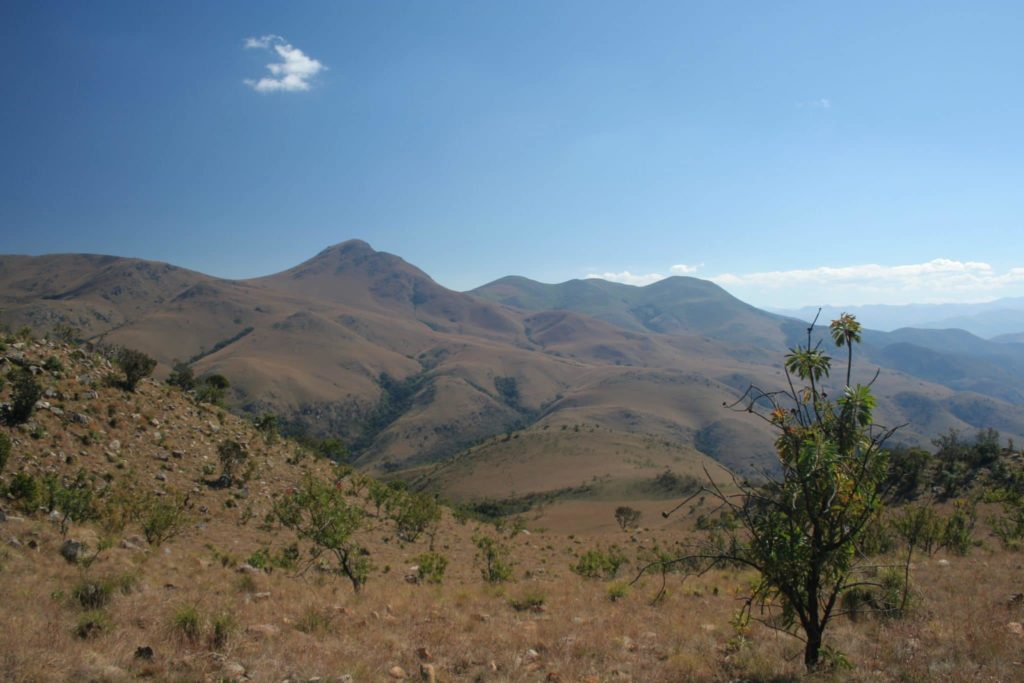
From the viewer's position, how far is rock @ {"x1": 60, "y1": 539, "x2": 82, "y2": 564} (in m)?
11.8

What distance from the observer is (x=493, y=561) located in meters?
24.2

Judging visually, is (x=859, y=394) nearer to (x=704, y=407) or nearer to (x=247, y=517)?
(x=247, y=517)

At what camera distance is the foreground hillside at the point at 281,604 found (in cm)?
768

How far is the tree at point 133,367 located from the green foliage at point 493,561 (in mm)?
19556

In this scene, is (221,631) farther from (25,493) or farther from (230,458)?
(230,458)

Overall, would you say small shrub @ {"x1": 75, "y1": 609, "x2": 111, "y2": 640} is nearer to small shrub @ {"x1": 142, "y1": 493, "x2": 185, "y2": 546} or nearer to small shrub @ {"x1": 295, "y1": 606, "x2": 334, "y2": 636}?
small shrub @ {"x1": 295, "y1": 606, "x2": 334, "y2": 636}

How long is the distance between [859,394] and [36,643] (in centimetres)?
1240

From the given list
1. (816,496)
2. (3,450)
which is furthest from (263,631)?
(3,450)

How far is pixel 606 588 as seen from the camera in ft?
50.3

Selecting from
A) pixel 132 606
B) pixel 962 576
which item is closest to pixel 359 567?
pixel 132 606

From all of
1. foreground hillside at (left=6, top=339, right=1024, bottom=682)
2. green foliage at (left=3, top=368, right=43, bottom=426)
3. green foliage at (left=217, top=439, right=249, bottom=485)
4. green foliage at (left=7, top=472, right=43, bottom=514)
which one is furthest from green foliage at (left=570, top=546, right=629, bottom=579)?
green foliage at (left=3, top=368, right=43, bottom=426)

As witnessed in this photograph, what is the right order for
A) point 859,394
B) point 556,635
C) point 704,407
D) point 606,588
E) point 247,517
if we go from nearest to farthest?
1. point 859,394
2. point 556,635
3. point 606,588
4. point 247,517
5. point 704,407

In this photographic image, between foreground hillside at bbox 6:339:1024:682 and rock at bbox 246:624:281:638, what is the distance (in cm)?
3

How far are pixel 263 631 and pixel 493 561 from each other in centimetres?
1664
